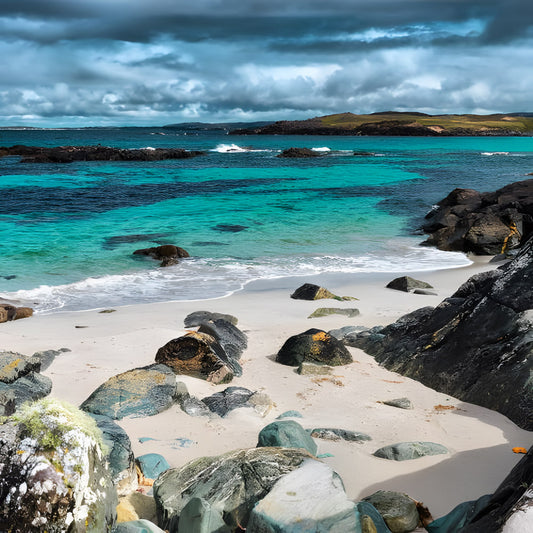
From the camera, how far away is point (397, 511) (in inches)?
147

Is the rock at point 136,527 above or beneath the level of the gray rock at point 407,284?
above

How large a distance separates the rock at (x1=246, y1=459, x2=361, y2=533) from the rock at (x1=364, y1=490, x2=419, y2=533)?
1.69 ft

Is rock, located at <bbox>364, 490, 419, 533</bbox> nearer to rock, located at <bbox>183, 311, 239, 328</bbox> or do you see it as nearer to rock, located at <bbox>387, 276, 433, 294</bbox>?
rock, located at <bbox>183, 311, 239, 328</bbox>

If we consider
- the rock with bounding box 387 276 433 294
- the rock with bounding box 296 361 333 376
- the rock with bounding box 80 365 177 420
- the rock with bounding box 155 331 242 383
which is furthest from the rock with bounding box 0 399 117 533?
the rock with bounding box 387 276 433 294

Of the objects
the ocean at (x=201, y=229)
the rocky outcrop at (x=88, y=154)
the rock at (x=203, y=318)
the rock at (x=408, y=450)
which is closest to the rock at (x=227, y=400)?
the rock at (x=408, y=450)

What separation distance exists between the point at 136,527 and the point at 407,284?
31.7ft

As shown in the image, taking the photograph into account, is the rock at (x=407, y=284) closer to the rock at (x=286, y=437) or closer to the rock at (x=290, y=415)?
the rock at (x=290, y=415)

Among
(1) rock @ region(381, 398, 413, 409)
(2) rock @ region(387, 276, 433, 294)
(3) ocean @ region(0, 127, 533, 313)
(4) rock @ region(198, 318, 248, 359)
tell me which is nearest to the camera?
(1) rock @ region(381, 398, 413, 409)

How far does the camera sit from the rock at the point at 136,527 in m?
3.33

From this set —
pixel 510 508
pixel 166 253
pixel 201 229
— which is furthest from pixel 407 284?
pixel 201 229

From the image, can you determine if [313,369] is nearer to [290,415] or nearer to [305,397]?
[305,397]

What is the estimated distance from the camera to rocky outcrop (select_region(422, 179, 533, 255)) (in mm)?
17906

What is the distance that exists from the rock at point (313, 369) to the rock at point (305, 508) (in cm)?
381

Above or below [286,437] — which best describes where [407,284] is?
below
